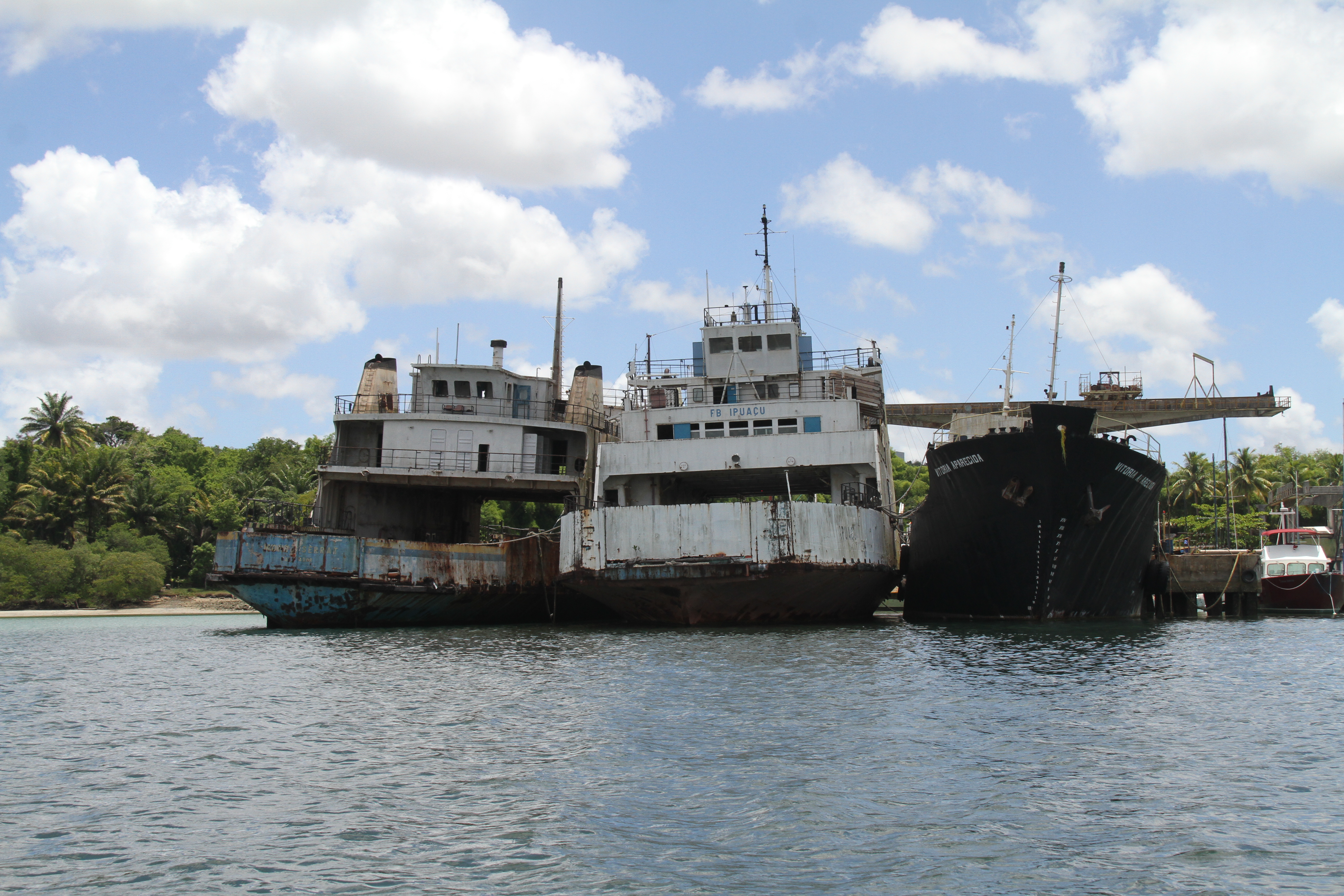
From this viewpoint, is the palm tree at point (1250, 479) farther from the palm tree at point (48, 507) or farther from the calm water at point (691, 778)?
the palm tree at point (48, 507)

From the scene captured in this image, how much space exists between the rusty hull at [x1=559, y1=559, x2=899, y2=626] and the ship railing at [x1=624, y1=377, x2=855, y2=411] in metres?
6.97

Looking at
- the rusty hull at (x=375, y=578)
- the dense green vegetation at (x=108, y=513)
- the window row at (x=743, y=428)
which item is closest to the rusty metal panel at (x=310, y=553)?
the rusty hull at (x=375, y=578)

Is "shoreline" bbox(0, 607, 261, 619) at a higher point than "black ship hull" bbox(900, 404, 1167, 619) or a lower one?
lower

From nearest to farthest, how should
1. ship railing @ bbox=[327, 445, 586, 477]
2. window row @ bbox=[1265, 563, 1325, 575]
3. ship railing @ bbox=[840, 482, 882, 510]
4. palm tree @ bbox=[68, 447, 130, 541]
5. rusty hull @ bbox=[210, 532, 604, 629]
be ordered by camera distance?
ship railing @ bbox=[840, 482, 882, 510] → rusty hull @ bbox=[210, 532, 604, 629] → ship railing @ bbox=[327, 445, 586, 477] → window row @ bbox=[1265, 563, 1325, 575] → palm tree @ bbox=[68, 447, 130, 541]

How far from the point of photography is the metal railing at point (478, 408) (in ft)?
114

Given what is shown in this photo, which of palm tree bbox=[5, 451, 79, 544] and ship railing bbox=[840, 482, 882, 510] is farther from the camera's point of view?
palm tree bbox=[5, 451, 79, 544]

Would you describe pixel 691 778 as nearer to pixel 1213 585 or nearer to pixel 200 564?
pixel 1213 585

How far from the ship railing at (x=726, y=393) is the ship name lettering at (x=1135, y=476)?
321 inches

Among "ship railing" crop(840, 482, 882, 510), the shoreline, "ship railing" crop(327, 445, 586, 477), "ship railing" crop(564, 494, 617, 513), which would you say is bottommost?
the shoreline

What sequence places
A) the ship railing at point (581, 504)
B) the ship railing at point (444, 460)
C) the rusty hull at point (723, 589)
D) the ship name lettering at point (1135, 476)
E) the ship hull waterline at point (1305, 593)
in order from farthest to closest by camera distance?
the ship hull waterline at point (1305, 593) < the ship railing at point (444, 460) < the ship railing at point (581, 504) < the ship name lettering at point (1135, 476) < the rusty hull at point (723, 589)

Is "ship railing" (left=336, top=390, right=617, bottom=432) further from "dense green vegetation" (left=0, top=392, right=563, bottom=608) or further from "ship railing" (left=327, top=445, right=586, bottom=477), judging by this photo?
"dense green vegetation" (left=0, top=392, right=563, bottom=608)

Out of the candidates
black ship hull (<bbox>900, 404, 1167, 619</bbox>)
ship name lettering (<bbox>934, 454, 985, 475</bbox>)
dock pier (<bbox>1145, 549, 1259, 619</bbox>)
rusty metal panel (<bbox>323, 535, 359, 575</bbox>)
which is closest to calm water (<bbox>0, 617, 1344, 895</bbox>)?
black ship hull (<bbox>900, 404, 1167, 619</bbox>)

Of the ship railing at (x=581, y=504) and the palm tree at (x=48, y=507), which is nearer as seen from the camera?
the ship railing at (x=581, y=504)

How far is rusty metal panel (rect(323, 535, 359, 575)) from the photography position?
29.1m
